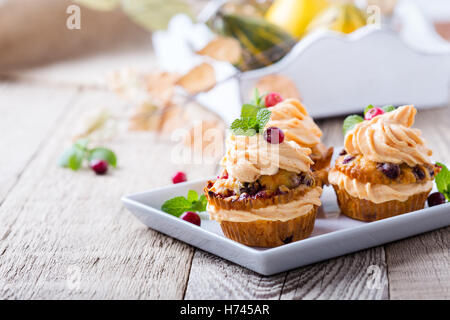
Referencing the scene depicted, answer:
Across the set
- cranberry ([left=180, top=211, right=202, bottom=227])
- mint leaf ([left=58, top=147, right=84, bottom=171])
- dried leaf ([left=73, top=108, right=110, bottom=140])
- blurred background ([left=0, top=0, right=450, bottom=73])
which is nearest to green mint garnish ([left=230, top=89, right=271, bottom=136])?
cranberry ([left=180, top=211, right=202, bottom=227])

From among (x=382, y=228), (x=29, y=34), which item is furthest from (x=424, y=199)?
(x=29, y=34)

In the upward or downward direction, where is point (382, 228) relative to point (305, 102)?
upward

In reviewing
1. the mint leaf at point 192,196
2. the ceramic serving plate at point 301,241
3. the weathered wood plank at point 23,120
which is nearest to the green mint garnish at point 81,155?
the weathered wood plank at point 23,120

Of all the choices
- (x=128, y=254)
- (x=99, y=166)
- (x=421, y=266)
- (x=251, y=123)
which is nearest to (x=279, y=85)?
(x=99, y=166)

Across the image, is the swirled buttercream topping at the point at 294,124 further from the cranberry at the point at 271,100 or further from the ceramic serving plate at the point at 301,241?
the ceramic serving plate at the point at 301,241

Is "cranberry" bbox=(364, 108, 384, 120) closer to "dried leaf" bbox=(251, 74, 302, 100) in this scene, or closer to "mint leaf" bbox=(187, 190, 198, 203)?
"mint leaf" bbox=(187, 190, 198, 203)

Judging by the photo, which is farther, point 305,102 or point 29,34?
point 29,34

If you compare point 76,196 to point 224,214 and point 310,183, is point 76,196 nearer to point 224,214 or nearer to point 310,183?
point 224,214
